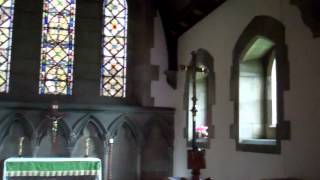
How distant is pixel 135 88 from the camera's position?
8.67 meters

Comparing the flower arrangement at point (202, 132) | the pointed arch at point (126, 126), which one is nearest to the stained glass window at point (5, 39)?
the pointed arch at point (126, 126)

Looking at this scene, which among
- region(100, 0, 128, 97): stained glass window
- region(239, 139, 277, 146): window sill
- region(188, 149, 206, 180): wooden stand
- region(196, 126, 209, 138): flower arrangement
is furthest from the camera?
region(100, 0, 128, 97): stained glass window

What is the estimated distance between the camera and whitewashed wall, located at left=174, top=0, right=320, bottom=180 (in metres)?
4.63

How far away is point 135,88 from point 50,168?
2494mm

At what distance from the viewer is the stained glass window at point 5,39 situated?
26.5 ft

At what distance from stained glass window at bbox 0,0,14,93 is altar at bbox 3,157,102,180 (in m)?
1.79

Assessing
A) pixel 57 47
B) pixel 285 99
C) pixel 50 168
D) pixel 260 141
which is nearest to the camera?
pixel 285 99

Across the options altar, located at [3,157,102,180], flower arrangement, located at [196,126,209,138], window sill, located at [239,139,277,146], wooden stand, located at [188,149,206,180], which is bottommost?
altar, located at [3,157,102,180]

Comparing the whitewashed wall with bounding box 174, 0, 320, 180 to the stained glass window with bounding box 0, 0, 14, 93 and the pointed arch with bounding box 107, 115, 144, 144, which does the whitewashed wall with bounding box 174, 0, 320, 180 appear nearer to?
the pointed arch with bounding box 107, 115, 144, 144

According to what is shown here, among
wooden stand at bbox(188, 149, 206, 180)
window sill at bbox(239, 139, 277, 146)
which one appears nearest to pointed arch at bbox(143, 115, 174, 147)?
window sill at bbox(239, 139, 277, 146)

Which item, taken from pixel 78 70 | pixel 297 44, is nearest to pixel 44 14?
pixel 78 70

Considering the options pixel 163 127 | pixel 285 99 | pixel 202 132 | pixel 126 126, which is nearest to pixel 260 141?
pixel 285 99

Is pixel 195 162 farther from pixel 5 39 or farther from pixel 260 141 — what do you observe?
pixel 5 39

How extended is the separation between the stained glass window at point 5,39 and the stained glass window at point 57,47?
1.98 ft
